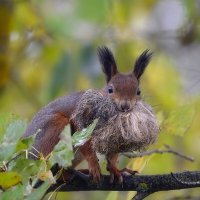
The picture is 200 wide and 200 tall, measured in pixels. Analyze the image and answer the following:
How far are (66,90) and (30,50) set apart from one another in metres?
0.93

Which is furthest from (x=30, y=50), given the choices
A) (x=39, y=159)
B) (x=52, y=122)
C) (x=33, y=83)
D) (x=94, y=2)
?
(x=39, y=159)

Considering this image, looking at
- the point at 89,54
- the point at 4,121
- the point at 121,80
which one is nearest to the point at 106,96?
the point at 121,80

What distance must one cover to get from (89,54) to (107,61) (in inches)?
96.2

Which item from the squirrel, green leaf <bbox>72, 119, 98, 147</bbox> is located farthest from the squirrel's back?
green leaf <bbox>72, 119, 98, 147</bbox>

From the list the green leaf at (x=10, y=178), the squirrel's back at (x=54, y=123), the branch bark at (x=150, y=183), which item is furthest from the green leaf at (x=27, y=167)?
the squirrel's back at (x=54, y=123)

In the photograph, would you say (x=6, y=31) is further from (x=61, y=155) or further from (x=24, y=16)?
(x=61, y=155)

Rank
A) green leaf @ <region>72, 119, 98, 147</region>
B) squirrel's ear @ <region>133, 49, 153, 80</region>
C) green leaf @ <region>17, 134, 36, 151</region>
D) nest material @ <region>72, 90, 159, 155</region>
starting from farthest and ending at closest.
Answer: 1. squirrel's ear @ <region>133, 49, 153, 80</region>
2. nest material @ <region>72, 90, 159, 155</region>
3. green leaf @ <region>72, 119, 98, 147</region>
4. green leaf @ <region>17, 134, 36, 151</region>

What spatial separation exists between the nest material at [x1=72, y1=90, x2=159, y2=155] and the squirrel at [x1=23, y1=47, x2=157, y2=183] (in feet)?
0.07

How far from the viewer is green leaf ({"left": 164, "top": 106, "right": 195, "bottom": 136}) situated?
347cm

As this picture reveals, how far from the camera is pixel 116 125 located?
118 inches

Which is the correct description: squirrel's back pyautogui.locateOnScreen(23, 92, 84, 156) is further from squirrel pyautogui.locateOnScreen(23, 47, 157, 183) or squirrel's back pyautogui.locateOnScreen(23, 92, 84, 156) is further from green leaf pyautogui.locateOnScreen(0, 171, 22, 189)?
green leaf pyautogui.locateOnScreen(0, 171, 22, 189)

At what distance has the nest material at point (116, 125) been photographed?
2.99 meters

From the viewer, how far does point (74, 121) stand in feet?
10.6

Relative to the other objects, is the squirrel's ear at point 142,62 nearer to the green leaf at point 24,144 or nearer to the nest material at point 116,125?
the nest material at point 116,125
